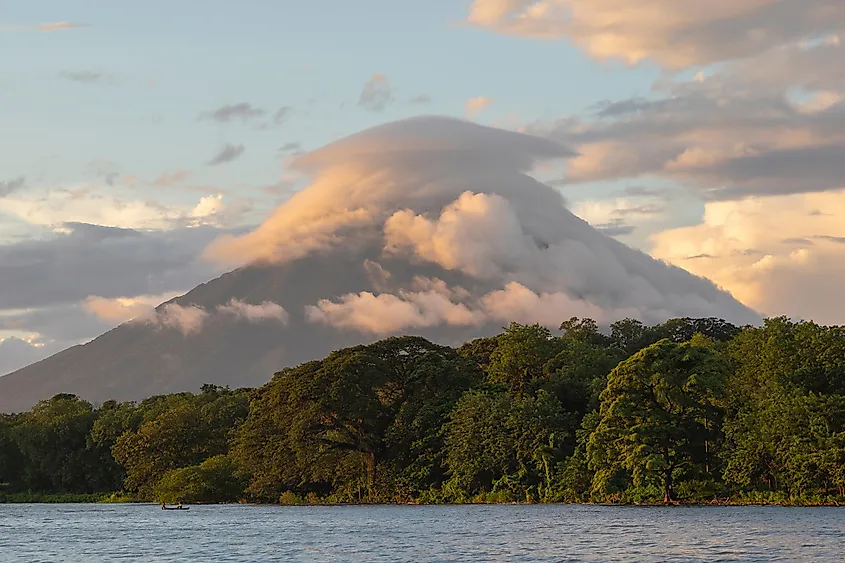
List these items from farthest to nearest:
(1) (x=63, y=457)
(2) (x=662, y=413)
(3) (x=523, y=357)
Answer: (1) (x=63, y=457), (3) (x=523, y=357), (2) (x=662, y=413)

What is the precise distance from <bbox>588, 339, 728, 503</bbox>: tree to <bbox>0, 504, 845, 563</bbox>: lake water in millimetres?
4206

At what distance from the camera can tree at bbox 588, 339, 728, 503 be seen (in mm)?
84375

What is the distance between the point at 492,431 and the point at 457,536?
125ft

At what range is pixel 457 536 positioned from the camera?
63.3 meters

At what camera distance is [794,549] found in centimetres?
5059

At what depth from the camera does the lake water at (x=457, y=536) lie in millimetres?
52188

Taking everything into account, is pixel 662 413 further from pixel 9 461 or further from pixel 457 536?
pixel 9 461

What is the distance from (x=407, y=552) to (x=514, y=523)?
60.1 ft

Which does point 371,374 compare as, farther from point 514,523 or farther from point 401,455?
point 514,523

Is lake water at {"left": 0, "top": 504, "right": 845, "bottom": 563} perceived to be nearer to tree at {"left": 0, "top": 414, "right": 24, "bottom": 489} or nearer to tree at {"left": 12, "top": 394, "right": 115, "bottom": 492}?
tree at {"left": 12, "top": 394, "right": 115, "bottom": 492}

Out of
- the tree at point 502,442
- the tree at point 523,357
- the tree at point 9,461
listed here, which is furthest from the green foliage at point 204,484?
the tree at point 9,461

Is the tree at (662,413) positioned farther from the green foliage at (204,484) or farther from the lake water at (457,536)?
the green foliage at (204,484)

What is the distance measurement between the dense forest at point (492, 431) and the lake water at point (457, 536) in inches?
190

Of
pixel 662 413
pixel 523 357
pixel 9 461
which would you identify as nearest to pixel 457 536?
pixel 662 413
